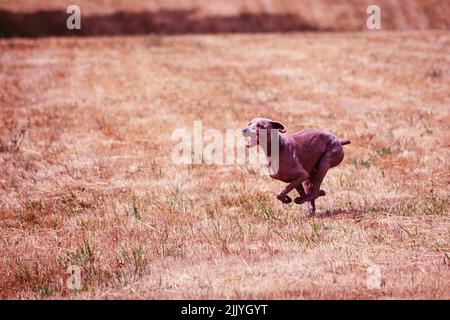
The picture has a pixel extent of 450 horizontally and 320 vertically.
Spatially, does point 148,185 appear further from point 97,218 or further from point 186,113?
point 186,113

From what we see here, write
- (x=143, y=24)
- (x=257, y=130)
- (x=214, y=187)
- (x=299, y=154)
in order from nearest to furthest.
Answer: (x=257, y=130) → (x=299, y=154) → (x=214, y=187) → (x=143, y=24)

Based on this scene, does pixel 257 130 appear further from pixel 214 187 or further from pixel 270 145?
pixel 214 187

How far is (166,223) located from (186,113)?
756 centimetres

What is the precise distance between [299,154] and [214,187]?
2.41m

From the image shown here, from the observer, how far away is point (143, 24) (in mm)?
34500

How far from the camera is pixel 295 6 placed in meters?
37.3

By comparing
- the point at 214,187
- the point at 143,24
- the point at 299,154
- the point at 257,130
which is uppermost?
the point at 143,24

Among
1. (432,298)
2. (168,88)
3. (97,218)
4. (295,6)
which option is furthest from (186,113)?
(295,6)

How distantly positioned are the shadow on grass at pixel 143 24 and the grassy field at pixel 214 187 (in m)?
11.1

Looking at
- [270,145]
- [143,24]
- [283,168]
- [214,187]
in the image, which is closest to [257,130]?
[270,145]

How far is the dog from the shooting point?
7.39 meters

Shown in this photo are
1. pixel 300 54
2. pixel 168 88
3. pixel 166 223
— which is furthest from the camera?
pixel 300 54

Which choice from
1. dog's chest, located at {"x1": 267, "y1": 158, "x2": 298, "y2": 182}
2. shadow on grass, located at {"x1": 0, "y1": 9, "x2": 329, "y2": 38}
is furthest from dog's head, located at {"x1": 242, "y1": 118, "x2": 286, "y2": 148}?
shadow on grass, located at {"x1": 0, "y1": 9, "x2": 329, "y2": 38}

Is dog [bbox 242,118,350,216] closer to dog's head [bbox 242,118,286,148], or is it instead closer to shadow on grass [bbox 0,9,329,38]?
dog's head [bbox 242,118,286,148]
